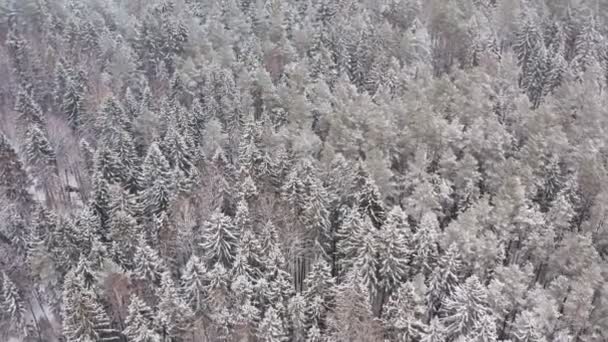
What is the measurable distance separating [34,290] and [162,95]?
1055 inches

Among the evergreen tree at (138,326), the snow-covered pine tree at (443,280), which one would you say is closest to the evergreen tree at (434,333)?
the snow-covered pine tree at (443,280)

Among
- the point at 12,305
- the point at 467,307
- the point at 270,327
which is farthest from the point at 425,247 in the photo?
the point at 12,305

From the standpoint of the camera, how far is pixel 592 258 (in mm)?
42281

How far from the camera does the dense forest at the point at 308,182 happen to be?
3969 centimetres

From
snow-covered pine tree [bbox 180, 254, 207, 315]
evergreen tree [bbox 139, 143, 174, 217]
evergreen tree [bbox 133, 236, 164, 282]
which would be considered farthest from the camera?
evergreen tree [bbox 139, 143, 174, 217]

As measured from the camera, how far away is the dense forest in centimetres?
3969

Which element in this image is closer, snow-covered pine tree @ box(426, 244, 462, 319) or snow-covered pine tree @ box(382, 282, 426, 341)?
snow-covered pine tree @ box(382, 282, 426, 341)

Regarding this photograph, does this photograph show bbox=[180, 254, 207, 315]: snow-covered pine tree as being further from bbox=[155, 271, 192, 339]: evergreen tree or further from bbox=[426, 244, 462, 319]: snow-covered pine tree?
bbox=[426, 244, 462, 319]: snow-covered pine tree

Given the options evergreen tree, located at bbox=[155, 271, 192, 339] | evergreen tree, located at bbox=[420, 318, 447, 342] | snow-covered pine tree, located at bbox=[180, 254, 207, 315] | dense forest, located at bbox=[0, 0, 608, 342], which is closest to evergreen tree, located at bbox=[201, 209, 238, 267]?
dense forest, located at bbox=[0, 0, 608, 342]

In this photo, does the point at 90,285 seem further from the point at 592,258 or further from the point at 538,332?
the point at 592,258

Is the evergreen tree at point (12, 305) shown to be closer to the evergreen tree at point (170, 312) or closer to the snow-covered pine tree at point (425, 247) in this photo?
the evergreen tree at point (170, 312)

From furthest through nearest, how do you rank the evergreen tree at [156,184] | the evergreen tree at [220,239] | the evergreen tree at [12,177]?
the evergreen tree at [12,177]
the evergreen tree at [156,184]
the evergreen tree at [220,239]

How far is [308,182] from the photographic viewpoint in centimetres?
4650

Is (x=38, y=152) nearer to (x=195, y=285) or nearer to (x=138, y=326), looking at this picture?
Result: (x=195, y=285)
